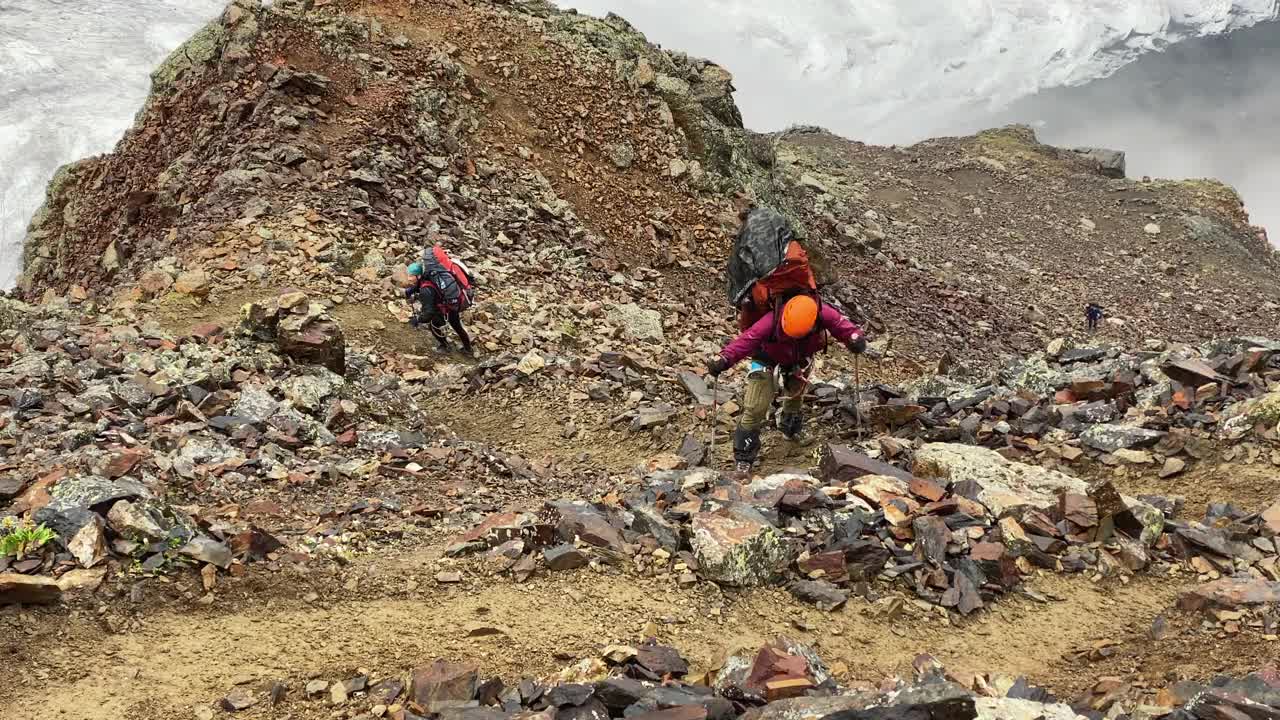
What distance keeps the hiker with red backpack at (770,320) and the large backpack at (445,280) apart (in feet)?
18.0

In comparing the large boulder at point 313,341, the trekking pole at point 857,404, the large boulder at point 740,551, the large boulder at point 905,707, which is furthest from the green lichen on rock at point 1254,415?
the large boulder at point 313,341

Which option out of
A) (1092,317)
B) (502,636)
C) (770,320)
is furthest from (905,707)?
(1092,317)

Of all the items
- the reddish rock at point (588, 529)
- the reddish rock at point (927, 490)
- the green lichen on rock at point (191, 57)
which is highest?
the green lichen on rock at point (191, 57)

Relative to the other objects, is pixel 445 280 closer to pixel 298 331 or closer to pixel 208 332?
pixel 298 331

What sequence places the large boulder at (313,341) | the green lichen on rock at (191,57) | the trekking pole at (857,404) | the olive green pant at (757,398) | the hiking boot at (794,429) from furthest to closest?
the green lichen on rock at (191,57)
the large boulder at (313,341)
the hiking boot at (794,429)
the trekking pole at (857,404)
the olive green pant at (757,398)

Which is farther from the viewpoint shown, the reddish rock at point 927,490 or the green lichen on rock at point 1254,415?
the green lichen on rock at point 1254,415

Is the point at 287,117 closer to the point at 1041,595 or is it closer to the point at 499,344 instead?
the point at 499,344

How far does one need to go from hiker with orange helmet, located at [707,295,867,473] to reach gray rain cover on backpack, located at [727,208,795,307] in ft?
1.46

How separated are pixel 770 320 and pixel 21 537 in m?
6.64

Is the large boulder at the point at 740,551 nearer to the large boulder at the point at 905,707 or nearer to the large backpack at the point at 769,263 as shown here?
the large boulder at the point at 905,707

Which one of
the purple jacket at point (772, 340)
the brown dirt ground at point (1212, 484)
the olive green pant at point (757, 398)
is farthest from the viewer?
the olive green pant at point (757, 398)

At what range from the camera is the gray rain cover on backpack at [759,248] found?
26.6ft

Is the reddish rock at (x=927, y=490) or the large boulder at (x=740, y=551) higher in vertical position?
the reddish rock at (x=927, y=490)

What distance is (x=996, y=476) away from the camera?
24.6 feet
